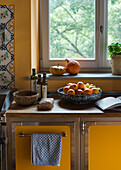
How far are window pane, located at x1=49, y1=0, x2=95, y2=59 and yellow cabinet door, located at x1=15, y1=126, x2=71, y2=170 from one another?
1037 mm

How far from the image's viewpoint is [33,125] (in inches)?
78.3

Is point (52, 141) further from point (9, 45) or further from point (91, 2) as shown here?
point (91, 2)

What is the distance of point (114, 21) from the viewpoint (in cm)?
277

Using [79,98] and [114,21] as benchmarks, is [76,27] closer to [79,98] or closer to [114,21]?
[114,21]

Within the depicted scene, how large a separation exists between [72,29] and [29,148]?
1372 millimetres

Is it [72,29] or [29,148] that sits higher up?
[72,29]

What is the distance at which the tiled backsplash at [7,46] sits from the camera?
2406mm

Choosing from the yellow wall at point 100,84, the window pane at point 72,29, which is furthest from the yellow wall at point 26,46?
the window pane at point 72,29

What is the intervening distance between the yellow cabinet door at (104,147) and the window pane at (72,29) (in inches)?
40.7

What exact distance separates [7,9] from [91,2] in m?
0.89

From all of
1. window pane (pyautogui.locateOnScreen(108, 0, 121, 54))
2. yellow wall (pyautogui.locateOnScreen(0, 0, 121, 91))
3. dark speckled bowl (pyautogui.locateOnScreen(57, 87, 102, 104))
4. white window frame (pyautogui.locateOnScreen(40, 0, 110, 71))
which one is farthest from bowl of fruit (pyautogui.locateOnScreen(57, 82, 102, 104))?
window pane (pyautogui.locateOnScreen(108, 0, 121, 54))

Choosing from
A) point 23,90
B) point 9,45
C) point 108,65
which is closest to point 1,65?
point 9,45

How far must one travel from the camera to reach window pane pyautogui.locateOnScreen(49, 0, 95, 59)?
9.01ft

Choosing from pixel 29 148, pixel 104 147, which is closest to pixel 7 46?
pixel 29 148
